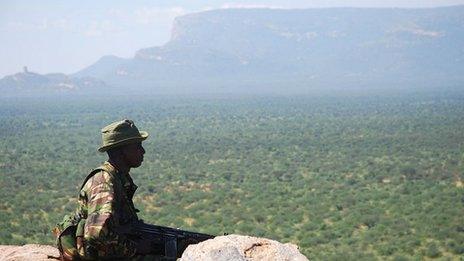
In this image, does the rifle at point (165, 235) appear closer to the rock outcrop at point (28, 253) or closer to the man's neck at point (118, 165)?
the man's neck at point (118, 165)

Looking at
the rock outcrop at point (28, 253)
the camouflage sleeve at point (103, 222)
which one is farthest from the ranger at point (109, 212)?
the rock outcrop at point (28, 253)

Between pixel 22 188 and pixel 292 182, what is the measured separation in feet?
44.0

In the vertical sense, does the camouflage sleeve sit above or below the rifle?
above

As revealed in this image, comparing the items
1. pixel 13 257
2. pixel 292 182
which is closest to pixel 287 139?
pixel 292 182

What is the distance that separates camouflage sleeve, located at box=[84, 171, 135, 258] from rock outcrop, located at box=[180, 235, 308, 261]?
1.94ft

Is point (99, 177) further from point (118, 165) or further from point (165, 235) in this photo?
point (165, 235)

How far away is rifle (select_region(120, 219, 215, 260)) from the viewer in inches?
183

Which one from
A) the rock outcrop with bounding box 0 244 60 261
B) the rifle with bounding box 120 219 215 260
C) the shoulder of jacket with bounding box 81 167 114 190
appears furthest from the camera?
the rock outcrop with bounding box 0 244 60 261

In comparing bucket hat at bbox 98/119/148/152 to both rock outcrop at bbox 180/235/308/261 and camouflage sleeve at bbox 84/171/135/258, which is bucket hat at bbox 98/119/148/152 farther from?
rock outcrop at bbox 180/235/308/261

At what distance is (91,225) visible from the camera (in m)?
4.14

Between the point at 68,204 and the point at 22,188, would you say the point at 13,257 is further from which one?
the point at 22,188

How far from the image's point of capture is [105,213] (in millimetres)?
4164

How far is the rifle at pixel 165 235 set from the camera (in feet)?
15.2

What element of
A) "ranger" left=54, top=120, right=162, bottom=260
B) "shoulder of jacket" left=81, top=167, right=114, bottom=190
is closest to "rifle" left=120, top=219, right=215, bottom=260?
"ranger" left=54, top=120, right=162, bottom=260
